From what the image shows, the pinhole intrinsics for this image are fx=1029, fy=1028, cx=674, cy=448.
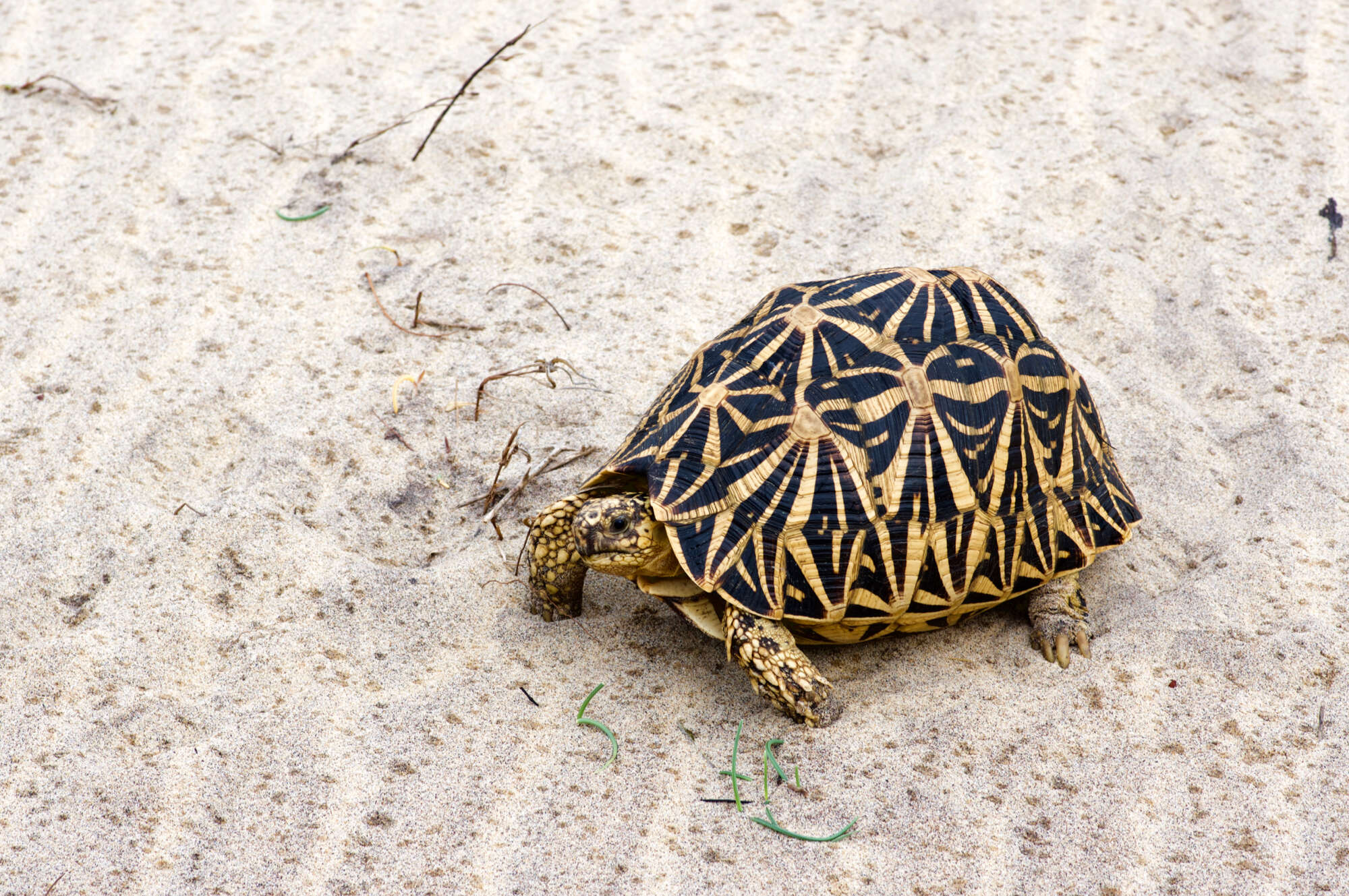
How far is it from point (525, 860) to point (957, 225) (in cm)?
266

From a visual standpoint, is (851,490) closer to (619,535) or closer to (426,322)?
(619,535)

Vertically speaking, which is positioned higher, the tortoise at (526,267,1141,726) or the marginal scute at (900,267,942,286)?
the marginal scute at (900,267,942,286)

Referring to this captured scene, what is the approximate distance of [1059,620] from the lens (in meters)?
2.42

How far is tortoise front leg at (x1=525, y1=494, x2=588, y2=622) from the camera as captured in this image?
7.91 feet

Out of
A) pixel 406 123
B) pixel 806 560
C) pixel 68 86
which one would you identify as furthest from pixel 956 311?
pixel 68 86

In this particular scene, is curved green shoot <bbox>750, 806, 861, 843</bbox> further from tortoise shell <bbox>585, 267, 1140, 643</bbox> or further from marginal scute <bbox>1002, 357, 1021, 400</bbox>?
marginal scute <bbox>1002, 357, 1021, 400</bbox>

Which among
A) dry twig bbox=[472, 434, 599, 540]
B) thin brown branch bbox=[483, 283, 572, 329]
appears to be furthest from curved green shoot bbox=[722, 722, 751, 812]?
thin brown branch bbox=[483, 283, 572, 329]

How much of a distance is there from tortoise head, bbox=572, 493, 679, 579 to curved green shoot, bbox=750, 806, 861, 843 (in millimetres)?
558

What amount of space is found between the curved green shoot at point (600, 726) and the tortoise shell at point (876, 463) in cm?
39

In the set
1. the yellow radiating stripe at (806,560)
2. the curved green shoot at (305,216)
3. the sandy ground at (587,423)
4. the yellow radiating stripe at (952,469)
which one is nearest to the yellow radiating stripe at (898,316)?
the yellow radiating stripe at (952,469)

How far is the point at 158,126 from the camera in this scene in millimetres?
3904

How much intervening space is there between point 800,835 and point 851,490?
2.31 feet

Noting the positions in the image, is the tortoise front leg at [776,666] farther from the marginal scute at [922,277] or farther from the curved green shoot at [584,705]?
the marginal scute at [922,277]

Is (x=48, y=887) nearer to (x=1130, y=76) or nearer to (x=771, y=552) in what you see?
(x=771, y=552)
